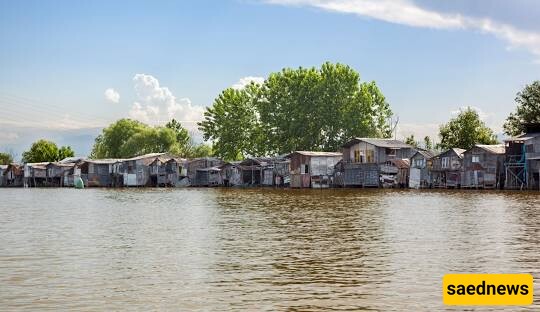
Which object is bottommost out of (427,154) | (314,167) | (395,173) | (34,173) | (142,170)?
(395,173)

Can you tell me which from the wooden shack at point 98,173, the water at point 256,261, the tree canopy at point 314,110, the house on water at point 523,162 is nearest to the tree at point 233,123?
the tree canopy at point 314,110

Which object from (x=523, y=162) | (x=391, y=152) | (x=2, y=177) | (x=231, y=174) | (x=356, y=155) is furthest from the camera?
(x=2, y=177)

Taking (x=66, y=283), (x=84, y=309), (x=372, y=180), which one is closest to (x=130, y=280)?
(x=66, y=283)

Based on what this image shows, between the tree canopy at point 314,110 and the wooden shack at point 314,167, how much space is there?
7663 mm

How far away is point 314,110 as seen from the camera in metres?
109

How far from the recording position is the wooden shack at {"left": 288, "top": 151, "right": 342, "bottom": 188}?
4003 inches

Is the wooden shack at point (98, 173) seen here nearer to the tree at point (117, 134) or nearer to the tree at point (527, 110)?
the tree at point (117, 134)

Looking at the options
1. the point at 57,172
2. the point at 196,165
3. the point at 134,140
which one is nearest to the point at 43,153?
the point at 57,172

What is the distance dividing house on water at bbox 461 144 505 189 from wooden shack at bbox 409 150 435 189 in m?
7.01

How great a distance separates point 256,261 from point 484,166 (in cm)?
7076

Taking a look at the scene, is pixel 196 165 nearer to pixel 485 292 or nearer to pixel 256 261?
pixel 256 261

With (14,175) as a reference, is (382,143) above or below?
above

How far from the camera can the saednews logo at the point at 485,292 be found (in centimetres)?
1416

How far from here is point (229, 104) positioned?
401ft
